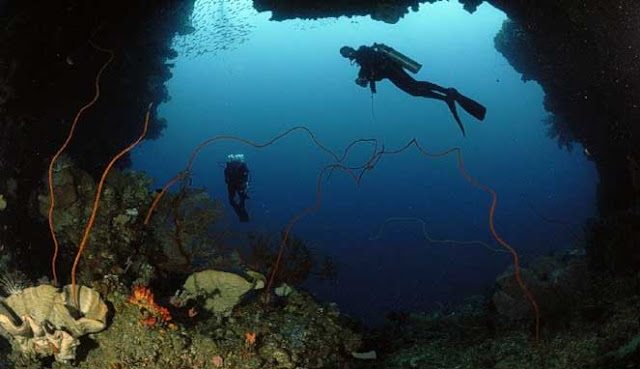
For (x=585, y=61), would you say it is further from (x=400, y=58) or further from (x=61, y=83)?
(x=61, y=83)

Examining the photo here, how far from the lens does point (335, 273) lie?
311 inches

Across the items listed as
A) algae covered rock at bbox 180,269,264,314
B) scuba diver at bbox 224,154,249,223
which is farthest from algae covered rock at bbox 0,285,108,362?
scuba diver at bbox 224,154,249,223

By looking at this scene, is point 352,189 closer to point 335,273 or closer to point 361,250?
point 361,250

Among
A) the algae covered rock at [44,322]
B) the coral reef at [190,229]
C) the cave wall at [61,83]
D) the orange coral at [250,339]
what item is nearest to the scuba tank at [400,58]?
the coral reef at [190,229]

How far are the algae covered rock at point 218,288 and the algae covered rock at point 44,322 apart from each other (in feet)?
4.70

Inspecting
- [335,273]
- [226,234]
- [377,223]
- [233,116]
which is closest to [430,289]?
[335,273]

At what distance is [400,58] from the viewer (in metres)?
7.76

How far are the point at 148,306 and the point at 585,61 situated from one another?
340 inches

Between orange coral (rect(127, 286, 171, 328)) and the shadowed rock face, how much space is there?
6.82m

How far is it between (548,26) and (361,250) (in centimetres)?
3082

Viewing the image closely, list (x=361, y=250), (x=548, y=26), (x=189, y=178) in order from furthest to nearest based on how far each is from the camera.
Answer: (x=361, y=250)
(x=548, y=26)
(x=189, y=178)

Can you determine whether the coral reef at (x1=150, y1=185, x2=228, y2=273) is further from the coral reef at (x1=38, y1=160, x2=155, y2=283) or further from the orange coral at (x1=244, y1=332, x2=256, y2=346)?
the orange coral at (x1=244, y1=332, x2=256, y2=346)

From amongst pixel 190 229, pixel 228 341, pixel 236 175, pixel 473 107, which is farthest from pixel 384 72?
pixel 236 175

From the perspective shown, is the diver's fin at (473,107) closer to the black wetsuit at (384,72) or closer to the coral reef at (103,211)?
the black wetsuit at (384,72)
